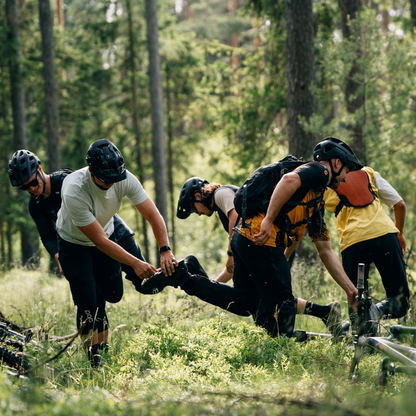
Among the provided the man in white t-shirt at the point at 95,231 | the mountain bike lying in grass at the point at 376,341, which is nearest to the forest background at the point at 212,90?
the mountain bike lying in grass at the point at 376,341

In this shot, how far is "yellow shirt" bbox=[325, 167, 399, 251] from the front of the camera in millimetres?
4426

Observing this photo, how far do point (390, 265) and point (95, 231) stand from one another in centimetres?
303

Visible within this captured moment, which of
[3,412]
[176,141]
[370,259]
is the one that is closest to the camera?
[3,412]

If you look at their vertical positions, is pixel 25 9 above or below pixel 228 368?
above

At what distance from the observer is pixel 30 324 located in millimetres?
5117

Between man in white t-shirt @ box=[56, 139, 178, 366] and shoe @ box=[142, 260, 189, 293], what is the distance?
7cm

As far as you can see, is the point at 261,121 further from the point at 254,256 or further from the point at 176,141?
the point at 254,256

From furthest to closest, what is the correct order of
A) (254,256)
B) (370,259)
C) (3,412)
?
(370,259)
(254,256)
(3,412)

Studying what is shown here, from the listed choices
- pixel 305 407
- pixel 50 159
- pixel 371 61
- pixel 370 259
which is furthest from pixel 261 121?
pixel 305 407

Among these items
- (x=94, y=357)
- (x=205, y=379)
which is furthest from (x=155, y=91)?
(x=205, y=379)

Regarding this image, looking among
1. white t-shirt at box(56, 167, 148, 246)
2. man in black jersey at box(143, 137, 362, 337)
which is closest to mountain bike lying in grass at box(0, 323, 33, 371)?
white t-shirt at box(56, 167, 148, 246)

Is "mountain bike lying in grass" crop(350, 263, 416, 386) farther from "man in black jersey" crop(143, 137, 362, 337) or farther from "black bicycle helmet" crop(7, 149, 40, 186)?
"black bicycle helmet" crop(7, 149, 40, 186)

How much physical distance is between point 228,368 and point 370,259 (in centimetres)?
210

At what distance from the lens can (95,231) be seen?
13.0 feet
